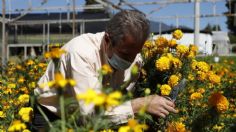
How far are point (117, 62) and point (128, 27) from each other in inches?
8.2

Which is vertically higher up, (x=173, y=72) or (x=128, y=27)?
(x=128, y=27)

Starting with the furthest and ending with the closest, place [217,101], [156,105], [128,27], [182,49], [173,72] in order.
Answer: [182,49] → [173,72] → [156,105] → [128,27] → [217,101]

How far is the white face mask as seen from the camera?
1911 mm

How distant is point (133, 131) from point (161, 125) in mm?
1465

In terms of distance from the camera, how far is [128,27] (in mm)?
1794

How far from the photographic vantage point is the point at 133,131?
106cm

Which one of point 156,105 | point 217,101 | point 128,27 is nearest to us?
point 217,101

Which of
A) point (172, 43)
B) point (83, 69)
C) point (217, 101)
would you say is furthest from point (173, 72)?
point (217, 101)

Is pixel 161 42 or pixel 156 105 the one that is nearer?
pixel 156 105

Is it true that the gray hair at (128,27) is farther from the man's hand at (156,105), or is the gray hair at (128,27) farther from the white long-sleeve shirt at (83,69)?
the man's hand at (156,105)

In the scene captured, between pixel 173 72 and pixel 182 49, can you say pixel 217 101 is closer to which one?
pixel 173 72

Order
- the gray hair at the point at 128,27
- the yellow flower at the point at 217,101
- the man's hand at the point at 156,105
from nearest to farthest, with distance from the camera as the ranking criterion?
the yellow flower at the point at 217,101 → the gray hair at the point at 128,27 → the man's hand at the point at 156,105

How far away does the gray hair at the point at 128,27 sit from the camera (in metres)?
1.79

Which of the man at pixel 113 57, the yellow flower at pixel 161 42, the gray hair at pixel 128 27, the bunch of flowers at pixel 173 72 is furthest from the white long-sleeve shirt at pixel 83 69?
the yellow flower at pixel 161 42
